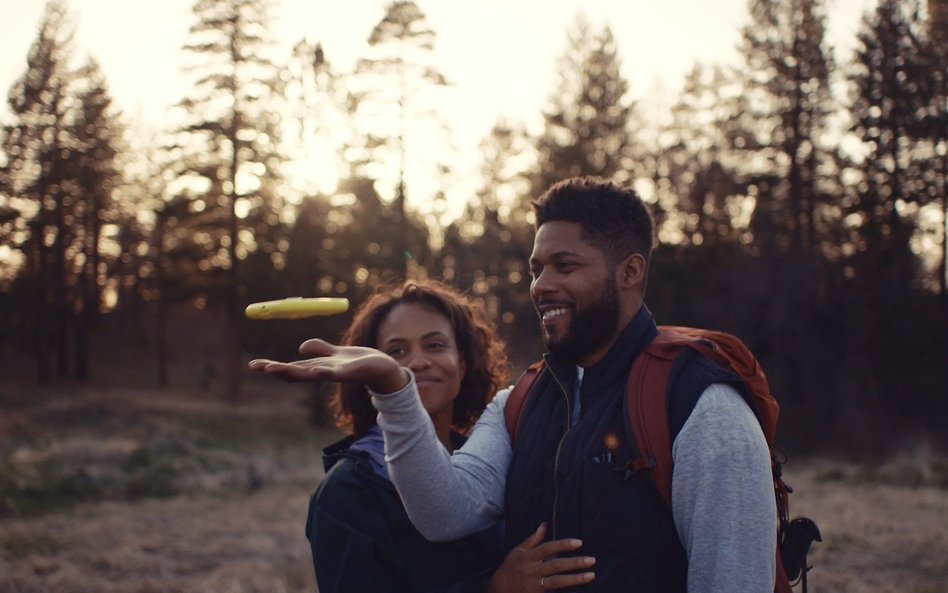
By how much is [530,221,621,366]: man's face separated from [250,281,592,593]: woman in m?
0.55

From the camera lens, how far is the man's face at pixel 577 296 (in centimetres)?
268

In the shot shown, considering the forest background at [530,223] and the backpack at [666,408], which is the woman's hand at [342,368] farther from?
the forest background at [530,223]

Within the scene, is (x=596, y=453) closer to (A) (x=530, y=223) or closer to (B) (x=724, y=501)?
(B) (x=724, y=501)

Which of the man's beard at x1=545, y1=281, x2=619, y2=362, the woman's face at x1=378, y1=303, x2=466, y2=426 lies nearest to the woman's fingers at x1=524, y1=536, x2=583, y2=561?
the man's beard at x1=545, y1=281, x2=619, y2=362

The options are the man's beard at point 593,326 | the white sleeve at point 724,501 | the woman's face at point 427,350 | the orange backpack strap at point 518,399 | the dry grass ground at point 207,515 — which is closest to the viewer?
the white sleeve at point 724,501

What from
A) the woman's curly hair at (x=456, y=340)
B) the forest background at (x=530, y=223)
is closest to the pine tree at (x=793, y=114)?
the forest background at (x=530, y=223)

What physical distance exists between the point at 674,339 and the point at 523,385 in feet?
2.37

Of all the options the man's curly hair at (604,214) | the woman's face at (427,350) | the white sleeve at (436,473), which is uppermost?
the man's curly hair at (604,214)

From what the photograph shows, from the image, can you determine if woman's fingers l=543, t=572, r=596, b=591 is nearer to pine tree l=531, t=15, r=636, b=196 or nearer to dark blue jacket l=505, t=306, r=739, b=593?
dark blue jacket l=505, t=306, r=739, b=593

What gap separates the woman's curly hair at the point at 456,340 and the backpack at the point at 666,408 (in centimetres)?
128

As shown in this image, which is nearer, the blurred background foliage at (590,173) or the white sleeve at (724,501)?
the white sleeve at (724,501)

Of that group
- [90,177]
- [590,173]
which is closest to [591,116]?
[590,173]

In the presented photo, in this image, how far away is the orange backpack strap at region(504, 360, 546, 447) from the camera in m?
2.92

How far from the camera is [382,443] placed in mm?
3119
